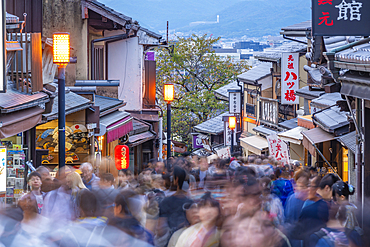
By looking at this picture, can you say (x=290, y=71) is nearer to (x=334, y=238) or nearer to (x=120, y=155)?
(x=120, y=155)

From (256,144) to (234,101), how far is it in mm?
5407

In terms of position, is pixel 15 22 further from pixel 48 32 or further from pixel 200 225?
pixel 48 32

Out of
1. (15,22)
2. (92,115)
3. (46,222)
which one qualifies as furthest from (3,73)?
(92,115)

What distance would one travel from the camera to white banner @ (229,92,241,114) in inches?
1405

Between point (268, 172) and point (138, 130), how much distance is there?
11.6 metres

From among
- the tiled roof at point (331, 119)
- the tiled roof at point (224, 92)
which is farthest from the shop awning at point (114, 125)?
the tiled roof at point (224, 92)

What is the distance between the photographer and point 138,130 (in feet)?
76.2

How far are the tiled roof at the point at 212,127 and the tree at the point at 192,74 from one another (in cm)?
92

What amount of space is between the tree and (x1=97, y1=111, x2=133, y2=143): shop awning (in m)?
20.7

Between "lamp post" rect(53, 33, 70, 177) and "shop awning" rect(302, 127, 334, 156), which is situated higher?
"lamp post" rect(53, 33, 70, 177)

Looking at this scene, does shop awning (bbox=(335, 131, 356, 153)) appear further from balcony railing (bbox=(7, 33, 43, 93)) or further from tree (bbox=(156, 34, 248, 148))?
tree (bbox=(156, 34, 248, 148))

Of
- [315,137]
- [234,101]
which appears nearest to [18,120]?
[315,137]

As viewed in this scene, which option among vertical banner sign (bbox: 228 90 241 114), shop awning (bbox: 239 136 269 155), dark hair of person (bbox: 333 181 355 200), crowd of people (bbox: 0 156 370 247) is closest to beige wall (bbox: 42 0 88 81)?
crowd of people (bbox: 0 156 370 247)

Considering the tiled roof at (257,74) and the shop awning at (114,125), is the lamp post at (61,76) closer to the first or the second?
the shop awning at (114,125)
